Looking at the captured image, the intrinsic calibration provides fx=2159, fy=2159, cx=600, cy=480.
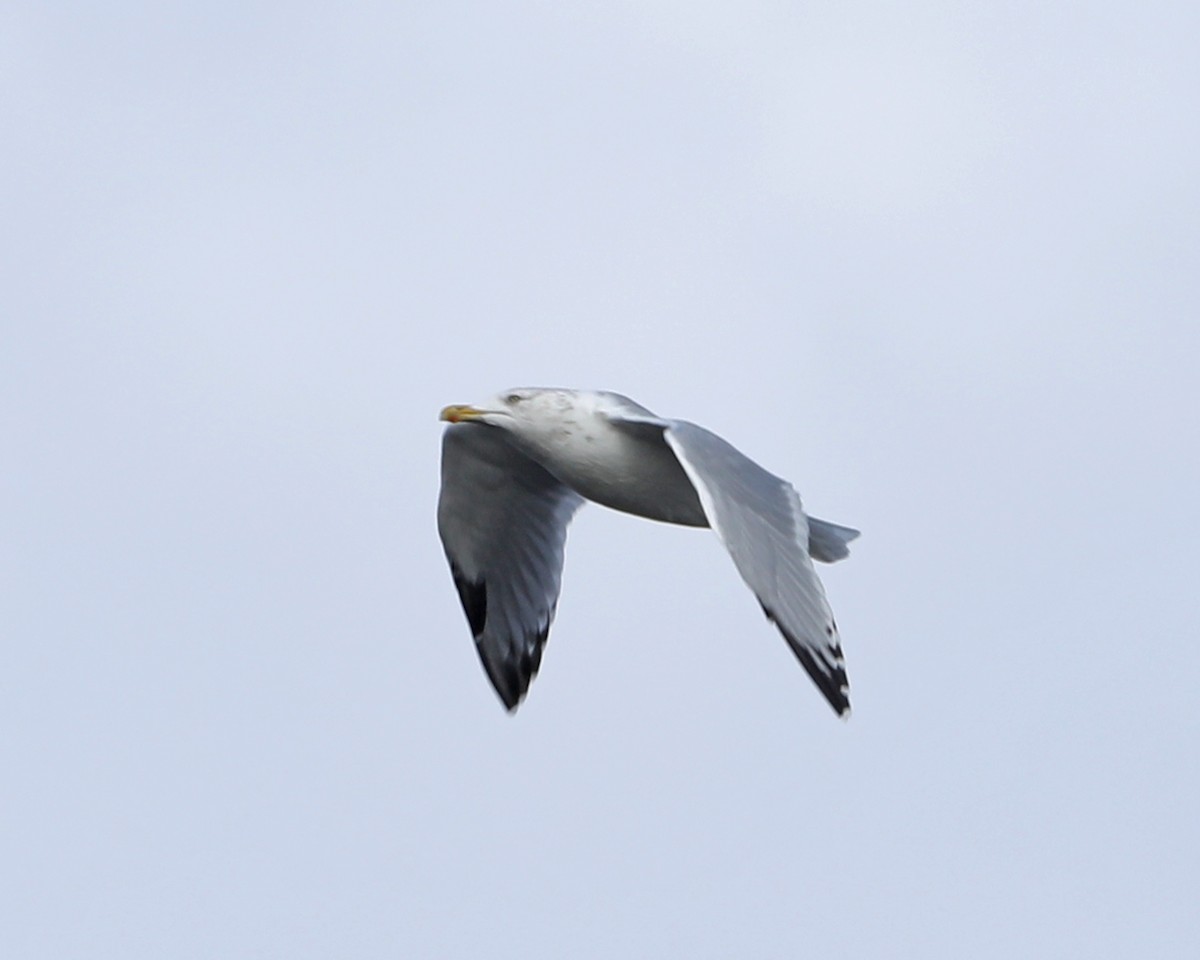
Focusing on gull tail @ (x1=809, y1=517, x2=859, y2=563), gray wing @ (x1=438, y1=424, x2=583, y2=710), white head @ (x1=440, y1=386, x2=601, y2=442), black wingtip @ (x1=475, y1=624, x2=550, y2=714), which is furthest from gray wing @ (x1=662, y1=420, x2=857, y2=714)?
black wingtip @ (x1=475, y1=624, x2=550, y2=714)

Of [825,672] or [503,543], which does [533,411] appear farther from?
[825,672]

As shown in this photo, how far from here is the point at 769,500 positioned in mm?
7723

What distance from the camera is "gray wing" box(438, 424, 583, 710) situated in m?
9.27

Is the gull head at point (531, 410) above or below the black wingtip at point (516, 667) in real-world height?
above

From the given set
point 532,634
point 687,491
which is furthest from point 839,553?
point 532,634

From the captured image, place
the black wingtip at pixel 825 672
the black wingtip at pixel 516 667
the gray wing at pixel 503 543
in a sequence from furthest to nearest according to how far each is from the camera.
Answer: the black wingtip at pixel 516 667, the gray wing at pixel 503 543, the black wingtip at pixel 825 672

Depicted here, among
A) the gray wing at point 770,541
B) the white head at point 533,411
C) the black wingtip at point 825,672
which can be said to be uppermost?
the white head at point 533,411

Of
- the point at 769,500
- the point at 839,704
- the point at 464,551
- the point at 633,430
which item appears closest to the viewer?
the point at 839,704

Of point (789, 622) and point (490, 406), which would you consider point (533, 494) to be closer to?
point (490, 406)

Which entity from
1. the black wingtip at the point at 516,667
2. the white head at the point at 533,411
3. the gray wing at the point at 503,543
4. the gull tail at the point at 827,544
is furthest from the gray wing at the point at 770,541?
the black wingtip at the point at 516,667

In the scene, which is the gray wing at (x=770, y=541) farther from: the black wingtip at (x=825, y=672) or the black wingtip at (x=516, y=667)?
the black wingtip at (x=516, y=667)

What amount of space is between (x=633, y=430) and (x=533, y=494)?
1.32 m

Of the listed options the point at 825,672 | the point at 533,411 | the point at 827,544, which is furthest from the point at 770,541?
the point at 827,544

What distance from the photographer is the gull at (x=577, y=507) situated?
7.18m
